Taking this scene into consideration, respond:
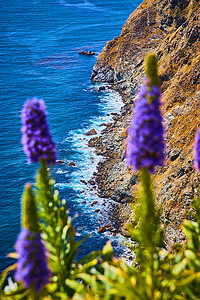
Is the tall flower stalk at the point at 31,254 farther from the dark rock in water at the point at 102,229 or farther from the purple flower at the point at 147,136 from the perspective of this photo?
the dark rock in water at the point at 102,229

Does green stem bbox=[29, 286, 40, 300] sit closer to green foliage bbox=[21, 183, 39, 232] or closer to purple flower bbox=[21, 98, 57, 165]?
green foliage bbox=[21, 183, 39, 232]

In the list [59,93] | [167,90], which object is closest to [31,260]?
[167,90]

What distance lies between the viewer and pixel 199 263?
7.34 meters

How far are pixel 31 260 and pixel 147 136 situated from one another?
284 centimetres

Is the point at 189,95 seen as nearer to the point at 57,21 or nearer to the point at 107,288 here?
the point at 107,288

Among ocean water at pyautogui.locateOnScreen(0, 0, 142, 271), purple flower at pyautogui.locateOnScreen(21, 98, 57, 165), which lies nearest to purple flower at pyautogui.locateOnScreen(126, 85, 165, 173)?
purple flower at pyautogui.locateOnScreen(21, 98, 57, 165)

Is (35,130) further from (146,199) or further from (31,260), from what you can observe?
(146,199)

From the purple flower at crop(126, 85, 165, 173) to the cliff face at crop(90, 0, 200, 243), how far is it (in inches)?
920

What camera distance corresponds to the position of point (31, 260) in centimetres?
552

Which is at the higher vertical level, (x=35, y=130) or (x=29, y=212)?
(x=35, y=130)

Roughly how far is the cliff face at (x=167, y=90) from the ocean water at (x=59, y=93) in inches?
140

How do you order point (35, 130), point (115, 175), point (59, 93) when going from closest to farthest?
point (35, 130)
point (115, 175)
point (59, 93)

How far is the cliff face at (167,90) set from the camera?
31.7m

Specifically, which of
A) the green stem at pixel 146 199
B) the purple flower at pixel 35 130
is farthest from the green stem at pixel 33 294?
the purple flower at pixel 35 130
